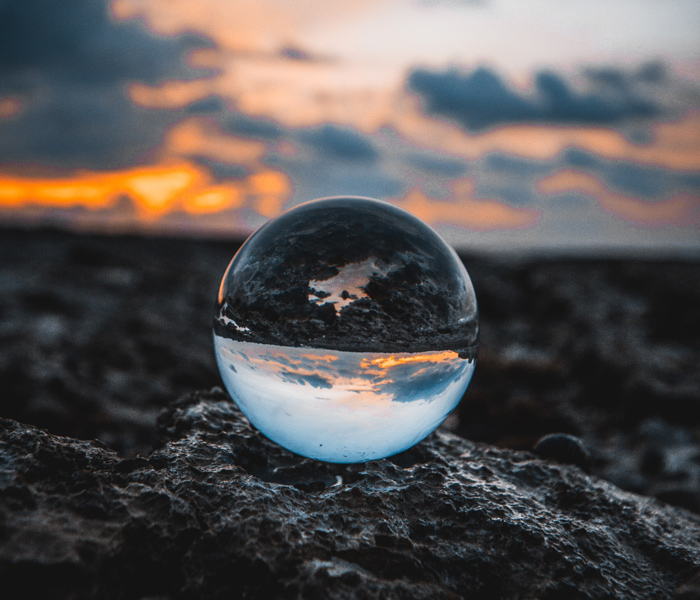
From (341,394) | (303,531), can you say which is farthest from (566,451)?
(303,531)

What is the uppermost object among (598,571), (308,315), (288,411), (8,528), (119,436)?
(308,315)

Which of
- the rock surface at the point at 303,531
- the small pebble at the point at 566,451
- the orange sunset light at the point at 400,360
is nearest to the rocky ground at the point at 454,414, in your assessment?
the rock surface at the point at 303,531

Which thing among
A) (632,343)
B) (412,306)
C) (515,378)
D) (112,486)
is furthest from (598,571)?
(632,343)

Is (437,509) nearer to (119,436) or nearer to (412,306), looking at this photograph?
(412,306)

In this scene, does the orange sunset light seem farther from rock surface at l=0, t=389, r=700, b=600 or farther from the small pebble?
the small pebble

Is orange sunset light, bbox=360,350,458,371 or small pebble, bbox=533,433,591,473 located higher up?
orange sunset light, bbox=360,350,458,371

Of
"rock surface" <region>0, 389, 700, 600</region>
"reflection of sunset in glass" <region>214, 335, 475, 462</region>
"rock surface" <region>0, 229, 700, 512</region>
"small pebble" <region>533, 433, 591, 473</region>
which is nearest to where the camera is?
"rock surface" <region>0, 389, 700, 600</region>

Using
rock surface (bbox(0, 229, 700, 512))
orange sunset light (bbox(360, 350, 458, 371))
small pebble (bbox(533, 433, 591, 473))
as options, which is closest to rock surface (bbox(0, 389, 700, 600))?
→ small pebble (bbox(533, 433, 591, 473))

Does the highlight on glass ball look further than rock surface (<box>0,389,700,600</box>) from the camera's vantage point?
Yes

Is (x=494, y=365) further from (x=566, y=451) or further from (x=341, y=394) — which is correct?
(x=341, y=394)
